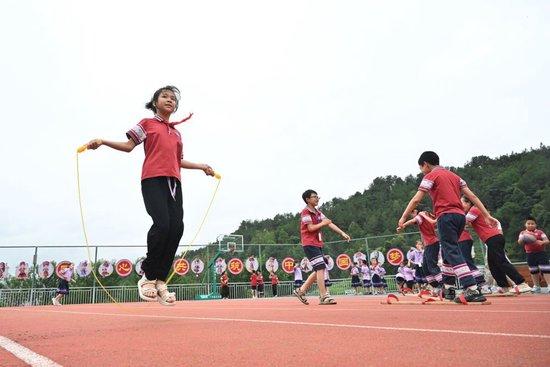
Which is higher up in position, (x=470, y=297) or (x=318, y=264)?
(x=318, y=264)

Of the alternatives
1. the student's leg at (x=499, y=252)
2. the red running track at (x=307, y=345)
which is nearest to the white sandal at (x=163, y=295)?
the red running track at (x=307, y=345)

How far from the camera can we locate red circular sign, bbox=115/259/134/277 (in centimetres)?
2164

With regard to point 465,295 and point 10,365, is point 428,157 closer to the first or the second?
point 465,295

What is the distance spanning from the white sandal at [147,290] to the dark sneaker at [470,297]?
143 inches

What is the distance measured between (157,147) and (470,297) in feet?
13.4

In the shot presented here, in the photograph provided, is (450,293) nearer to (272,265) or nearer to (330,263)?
(330,263)

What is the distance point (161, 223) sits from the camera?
154 inches

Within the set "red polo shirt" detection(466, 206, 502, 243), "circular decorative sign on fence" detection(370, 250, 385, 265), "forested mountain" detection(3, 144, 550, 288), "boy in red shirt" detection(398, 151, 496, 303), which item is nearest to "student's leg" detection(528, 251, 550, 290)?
"red polo shirt" detection(466, 206, 502, 243)

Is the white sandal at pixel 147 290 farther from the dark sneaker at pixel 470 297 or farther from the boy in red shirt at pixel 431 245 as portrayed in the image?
the boy in red shirt at pixel 431 245

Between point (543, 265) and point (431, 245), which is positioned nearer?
point (431, 245)

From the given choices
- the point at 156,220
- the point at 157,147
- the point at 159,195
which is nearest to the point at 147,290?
the point at 156,220

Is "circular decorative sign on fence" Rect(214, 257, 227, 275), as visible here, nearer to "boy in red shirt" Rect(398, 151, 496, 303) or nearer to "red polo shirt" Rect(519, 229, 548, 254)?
"red polo shirt" Rect(519, 229, 548, 254)

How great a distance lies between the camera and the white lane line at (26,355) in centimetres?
191

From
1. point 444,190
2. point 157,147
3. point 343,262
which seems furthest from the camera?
point 343,262
